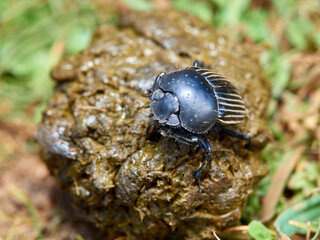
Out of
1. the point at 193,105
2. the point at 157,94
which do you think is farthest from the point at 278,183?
the point at 157,94

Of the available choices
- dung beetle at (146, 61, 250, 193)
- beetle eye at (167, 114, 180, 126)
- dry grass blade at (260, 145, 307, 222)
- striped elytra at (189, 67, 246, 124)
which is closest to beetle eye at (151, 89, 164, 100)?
dung beetle at (146, 61, 250, 193)

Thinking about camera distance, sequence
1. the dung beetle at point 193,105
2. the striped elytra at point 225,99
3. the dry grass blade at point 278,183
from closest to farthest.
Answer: the dung beetle at point 193,105, the striped elytra at point 225,99, the dry grass blade at point 278,183

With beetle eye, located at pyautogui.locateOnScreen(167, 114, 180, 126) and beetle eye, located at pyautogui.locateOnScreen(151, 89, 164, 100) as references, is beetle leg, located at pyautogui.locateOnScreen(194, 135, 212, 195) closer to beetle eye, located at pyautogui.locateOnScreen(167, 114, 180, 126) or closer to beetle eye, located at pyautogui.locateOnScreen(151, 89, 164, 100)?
beetle eye, located at pyautogui.locateOnScreen(167, 114, 180, 126)

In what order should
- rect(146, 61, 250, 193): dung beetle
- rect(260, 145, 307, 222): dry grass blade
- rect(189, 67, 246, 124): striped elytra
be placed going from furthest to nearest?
rect(260, 145, 307, 222): dry grass blade < rect(189, 67, 246, 124): striped elytra < rect(146, 61, 250, 193): dung beetle

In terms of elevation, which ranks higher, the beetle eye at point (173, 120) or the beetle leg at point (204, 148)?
the beetle eye at point (173, 120)

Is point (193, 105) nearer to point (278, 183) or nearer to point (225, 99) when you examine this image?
point (225, 99)

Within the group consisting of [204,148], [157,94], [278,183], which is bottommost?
[278,183]

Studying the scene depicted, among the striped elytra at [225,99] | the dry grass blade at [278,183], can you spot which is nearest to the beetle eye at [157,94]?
the striped elytra at [225,99]

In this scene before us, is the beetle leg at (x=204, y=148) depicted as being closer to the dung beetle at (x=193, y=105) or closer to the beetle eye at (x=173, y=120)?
the dung beetle at (x=193, y=105)

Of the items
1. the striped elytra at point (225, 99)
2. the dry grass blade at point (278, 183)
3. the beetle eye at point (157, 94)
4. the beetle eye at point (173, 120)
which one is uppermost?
the striped elytra at point (225, 99)
